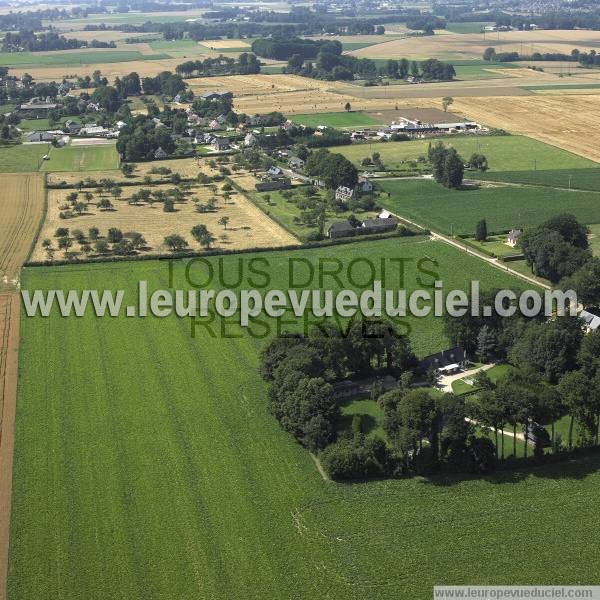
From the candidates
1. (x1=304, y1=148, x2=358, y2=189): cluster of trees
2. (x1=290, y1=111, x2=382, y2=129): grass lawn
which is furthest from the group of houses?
(x1=290, y1=111, x2=382, y2=129): grass lawn

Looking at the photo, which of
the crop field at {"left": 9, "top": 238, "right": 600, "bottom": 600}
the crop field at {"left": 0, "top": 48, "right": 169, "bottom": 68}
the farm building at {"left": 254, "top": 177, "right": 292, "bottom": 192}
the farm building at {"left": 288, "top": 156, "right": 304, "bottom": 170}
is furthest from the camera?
the crop field at {"left": 0, "top": 48, "right": 169, "bottom": 68}

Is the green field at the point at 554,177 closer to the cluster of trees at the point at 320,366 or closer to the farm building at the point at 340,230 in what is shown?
the farm building at the point at 340,230

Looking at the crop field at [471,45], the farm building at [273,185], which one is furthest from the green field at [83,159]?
the crop field at [471,45]

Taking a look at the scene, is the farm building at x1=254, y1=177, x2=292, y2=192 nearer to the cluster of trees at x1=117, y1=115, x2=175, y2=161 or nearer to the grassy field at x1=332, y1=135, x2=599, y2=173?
the grassy field at x1=332, y1=135, x2=599, y2=173

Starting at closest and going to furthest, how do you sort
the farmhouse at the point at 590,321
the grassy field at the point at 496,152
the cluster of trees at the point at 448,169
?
the farmhouse at the point at 590,321 → the cluster of trees at the point at 448,169 → the grassy field at the point at 496,152

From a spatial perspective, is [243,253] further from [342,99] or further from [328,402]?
[342,99]

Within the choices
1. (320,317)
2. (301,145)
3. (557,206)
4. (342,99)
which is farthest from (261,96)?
(320,317)

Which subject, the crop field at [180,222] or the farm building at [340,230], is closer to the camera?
the crop field at [180,222]
